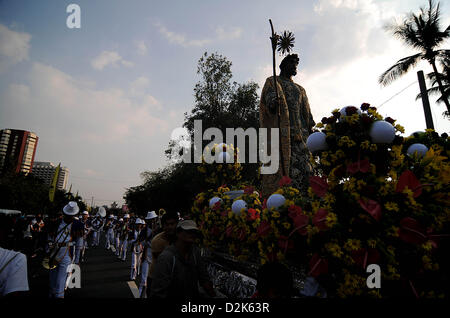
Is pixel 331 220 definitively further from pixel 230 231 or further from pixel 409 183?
pixel 230 231

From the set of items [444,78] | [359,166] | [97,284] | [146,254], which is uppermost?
[444,78]

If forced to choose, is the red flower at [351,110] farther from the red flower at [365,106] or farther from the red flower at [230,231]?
the red flower at [230,231]

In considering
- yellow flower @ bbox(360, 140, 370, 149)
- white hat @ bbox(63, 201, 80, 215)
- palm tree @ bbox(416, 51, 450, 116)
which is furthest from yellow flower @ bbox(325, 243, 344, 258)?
palm tree @ bbox(416, 51, 450, 116)

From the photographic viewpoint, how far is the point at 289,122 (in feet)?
19.9

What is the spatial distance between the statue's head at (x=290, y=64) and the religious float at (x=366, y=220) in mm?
4260

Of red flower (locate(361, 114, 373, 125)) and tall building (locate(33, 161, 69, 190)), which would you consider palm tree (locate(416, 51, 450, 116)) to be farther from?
tall building (locate(33, 161, 69, 190))

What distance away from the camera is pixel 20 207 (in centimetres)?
3133

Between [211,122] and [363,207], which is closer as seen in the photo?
[363,207]

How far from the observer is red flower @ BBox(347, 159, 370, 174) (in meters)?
2.38

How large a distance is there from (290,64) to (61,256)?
7.22 m

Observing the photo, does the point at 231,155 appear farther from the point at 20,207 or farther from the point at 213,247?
the point at 20,207

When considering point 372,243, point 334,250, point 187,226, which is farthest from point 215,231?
point 372,243
